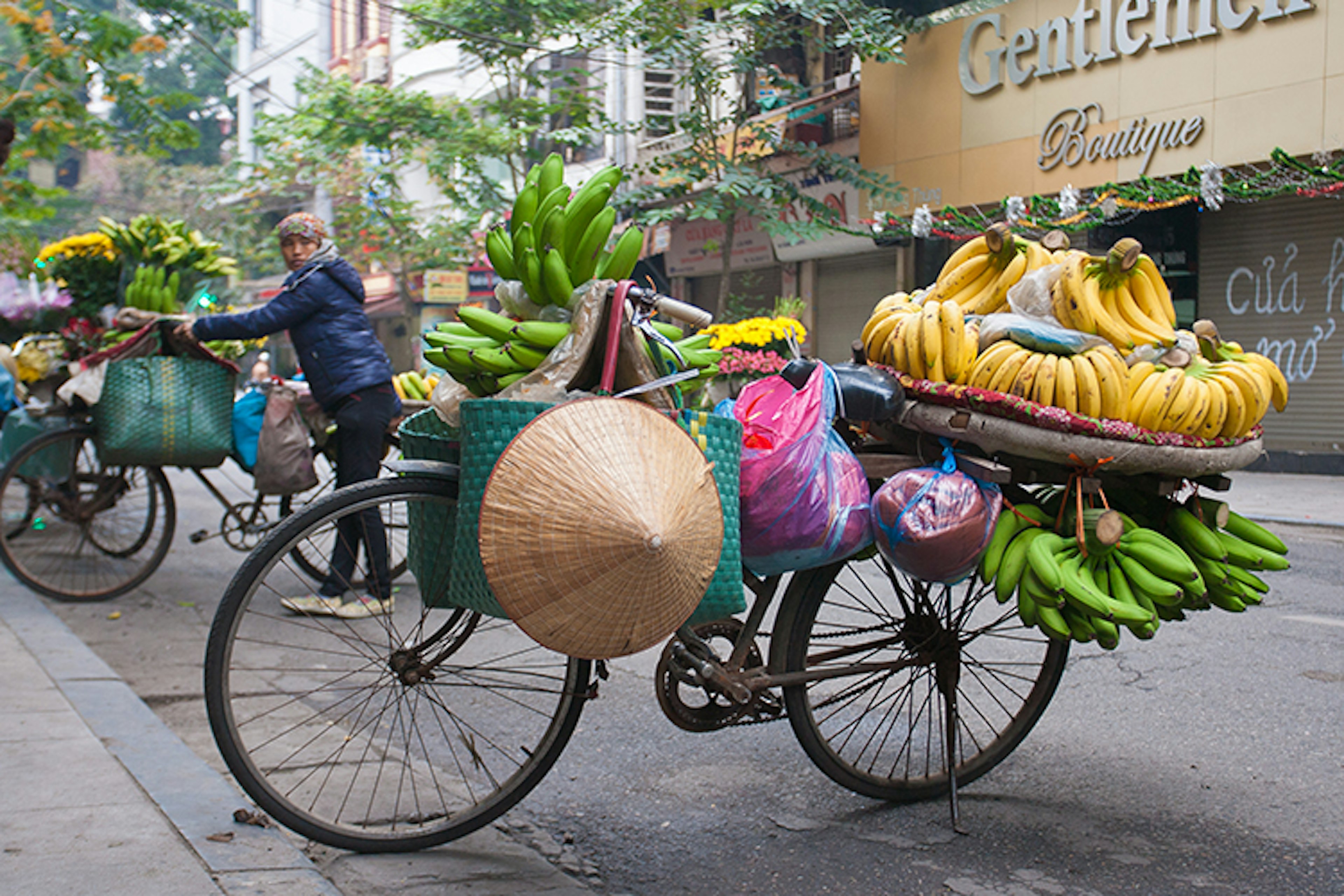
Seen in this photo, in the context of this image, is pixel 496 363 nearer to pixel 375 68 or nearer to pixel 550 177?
pixel 550 177

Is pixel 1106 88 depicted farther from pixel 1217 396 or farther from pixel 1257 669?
pixel 1217 396

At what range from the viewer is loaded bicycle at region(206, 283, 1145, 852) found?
260 centimetres

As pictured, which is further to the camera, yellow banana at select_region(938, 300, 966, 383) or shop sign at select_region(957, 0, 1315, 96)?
shop sign at select_region(957, 0, 1315, 96)

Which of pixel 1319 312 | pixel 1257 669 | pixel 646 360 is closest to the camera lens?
pixel 646 360

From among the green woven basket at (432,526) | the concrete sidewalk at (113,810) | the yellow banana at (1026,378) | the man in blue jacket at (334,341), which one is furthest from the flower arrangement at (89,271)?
the yellow banana at (1026,378)

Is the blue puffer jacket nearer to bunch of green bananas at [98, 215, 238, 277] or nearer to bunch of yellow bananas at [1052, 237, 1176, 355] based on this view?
bunch of green bananas at [98, 215, 238, 277]

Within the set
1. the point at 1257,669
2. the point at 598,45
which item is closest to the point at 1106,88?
the point at 598,45

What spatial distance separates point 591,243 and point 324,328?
3025 millimetres

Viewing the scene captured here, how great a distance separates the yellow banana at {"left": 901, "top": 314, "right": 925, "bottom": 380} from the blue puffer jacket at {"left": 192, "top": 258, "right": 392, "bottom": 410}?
304 centimetres

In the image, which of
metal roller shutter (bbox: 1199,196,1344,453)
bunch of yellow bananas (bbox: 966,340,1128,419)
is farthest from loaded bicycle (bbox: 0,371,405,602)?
metal roller shutter (bbox: 1199,196,1344,453)

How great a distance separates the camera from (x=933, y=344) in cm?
279

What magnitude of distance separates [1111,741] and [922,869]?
124 centimetres

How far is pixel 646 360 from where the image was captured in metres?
2.54

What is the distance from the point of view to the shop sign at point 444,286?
76.9 feet
